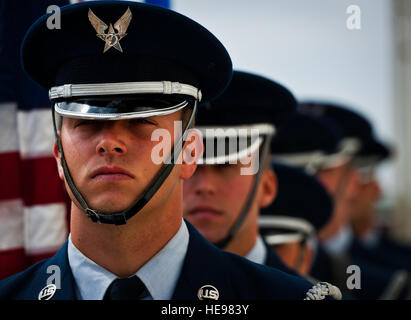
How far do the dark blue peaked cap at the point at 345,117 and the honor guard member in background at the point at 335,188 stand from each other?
104 mm

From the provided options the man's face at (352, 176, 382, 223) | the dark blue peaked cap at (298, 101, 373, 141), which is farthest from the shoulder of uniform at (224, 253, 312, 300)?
the man's face at (352, 176, 382, 223)

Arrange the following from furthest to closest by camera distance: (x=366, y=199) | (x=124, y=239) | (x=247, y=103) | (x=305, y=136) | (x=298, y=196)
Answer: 1. (x=366, y=199)
2. (x=305, y=136)
3. (x=298, y=196)
4. (x=247, y=103)
5. (x=124, y=239)

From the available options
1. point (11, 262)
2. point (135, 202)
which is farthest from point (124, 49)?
point (11, 262)

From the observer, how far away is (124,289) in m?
2.20

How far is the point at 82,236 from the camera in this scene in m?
2.22

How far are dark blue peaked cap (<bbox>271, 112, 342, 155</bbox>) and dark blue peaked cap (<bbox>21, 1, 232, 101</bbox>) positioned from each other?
2.58 metres

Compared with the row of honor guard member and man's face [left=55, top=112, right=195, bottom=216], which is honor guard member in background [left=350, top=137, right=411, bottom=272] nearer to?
the row of honor guard member

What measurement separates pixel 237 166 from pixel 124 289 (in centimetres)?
75

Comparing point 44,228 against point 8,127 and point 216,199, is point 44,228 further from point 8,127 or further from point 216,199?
point 216,199

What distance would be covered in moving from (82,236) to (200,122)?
85 cm

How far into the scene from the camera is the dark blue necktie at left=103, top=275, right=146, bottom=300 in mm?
2199

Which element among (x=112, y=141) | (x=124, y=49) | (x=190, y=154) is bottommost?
(x=190, y=154)

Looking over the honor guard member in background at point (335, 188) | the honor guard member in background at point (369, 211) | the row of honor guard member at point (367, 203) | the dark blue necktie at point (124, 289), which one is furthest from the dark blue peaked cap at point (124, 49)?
the honor guard member in background at point (369, 211)

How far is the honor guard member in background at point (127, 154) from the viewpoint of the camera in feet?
6.90
